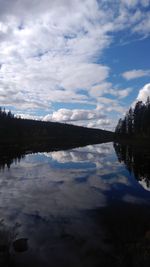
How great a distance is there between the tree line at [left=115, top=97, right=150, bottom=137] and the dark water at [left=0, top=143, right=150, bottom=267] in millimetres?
71037

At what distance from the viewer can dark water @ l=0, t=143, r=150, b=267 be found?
11547mm

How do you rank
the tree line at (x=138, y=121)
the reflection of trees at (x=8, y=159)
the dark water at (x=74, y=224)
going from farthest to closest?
1. the tree line at (x=138, y=121)
2. the reflection of trees at (x=8, y=159)
3. the dark water at (x=74, y=224)

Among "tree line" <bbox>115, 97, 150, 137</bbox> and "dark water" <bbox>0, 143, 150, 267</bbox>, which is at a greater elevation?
"tree line" <bbox>115, 97, 150, 137</bbox>

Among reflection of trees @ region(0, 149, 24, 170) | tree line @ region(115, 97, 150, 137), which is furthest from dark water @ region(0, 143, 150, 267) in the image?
tree line @ region(115, 97, 150, 137)

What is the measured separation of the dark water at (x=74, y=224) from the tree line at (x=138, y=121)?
7104 cm

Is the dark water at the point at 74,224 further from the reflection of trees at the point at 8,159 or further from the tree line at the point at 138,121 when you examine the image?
the tree line at the point at 138,121

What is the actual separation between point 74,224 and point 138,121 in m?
98.7

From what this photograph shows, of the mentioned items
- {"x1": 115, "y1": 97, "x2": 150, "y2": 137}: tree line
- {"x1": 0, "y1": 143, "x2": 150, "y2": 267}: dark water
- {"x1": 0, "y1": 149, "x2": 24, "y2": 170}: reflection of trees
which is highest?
{"x1": 115, "y1": 97, "x2": 150, "y2": 137}: tree line

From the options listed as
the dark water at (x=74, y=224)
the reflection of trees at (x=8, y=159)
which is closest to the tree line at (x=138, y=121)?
the reflection of trees at (x=8, y=159)

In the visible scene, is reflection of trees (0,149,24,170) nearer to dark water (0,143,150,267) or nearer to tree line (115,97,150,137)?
dark water (0,143,150,267)

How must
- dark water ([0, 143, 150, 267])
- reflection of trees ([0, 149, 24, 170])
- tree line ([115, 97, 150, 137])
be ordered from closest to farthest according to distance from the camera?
dark water ([0, 143, 150, 267]), reflection of trees ([0, 149, 24, 170]), tree line ([115, 97, 150, 137])

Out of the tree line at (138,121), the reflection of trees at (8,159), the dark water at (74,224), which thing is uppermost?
the tree line at (138,121)

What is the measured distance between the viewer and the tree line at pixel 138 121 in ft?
318

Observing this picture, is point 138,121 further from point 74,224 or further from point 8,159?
point 74,224
